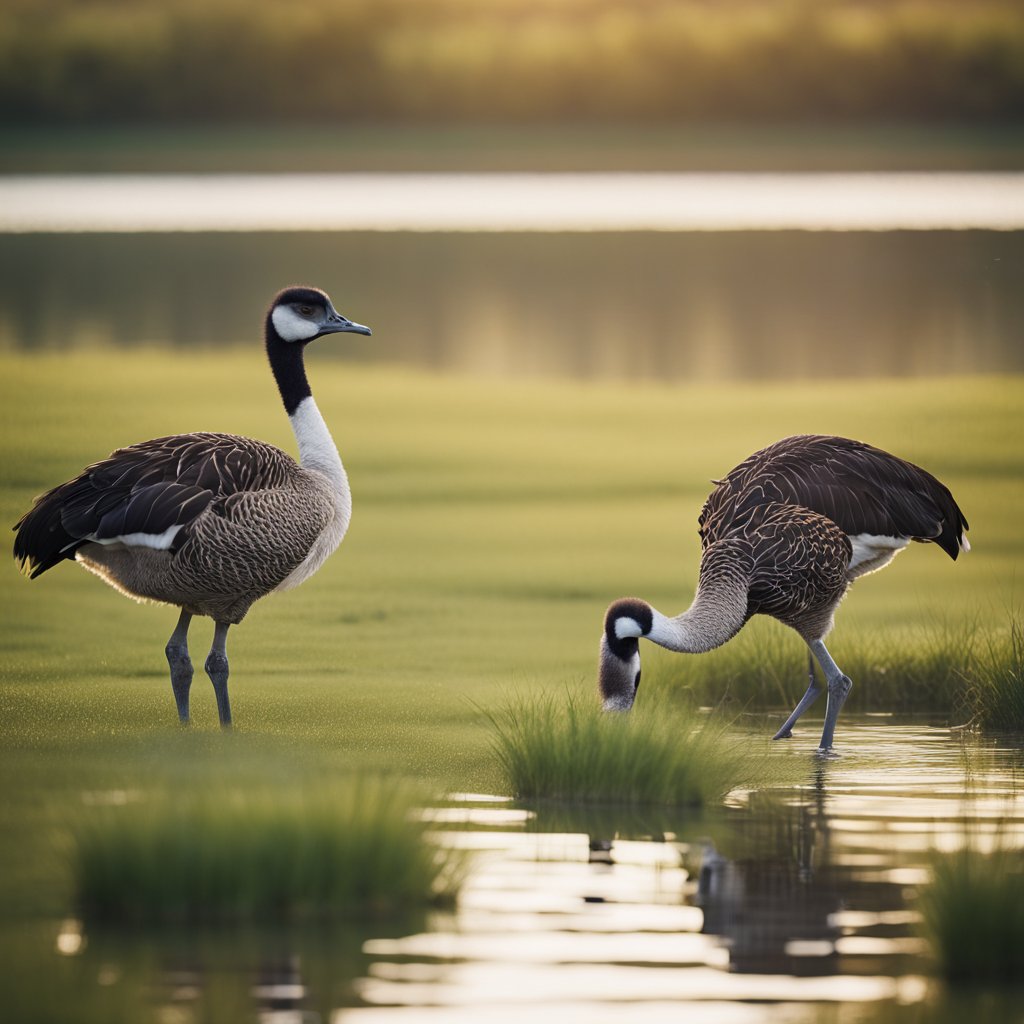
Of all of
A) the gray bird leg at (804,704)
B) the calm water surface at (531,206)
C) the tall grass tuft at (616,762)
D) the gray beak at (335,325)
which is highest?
the calm water surface at (531,206)

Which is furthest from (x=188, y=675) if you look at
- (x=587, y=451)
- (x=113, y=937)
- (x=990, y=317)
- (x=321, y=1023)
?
(x=990, y=317)

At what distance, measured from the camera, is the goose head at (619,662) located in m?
13.1

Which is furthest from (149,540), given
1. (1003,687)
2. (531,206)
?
(531,206)

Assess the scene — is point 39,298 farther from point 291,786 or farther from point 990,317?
point 291,786

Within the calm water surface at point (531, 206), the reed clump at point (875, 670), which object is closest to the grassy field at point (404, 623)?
the reed clump at point (875, 670)

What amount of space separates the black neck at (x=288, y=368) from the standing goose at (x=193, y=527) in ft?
2.61

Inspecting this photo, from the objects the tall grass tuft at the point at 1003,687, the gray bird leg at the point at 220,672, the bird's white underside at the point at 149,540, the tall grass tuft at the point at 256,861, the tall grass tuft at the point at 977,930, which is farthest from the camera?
the tall grass tuft at the point at 1003,687

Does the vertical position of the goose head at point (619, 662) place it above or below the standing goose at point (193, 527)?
below

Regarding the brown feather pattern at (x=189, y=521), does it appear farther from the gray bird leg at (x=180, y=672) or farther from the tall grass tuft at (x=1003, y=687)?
Answer: the tall grass tuft at (x=1003, y=687)

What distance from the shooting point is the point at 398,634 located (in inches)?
715

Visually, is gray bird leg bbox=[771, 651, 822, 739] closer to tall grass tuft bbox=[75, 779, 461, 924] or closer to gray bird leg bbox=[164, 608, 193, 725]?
gray bird leg bbox=[164, 608, 193, 725]

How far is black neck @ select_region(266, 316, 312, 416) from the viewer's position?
15656mm

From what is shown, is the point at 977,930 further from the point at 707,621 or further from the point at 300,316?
the point at 300,316

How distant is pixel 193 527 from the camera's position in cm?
1402
